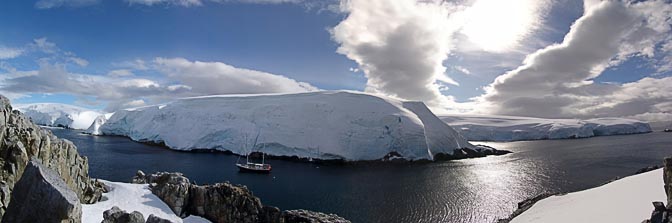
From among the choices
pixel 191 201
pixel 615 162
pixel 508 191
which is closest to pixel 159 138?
pixel 191 201

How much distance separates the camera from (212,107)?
3922 inches

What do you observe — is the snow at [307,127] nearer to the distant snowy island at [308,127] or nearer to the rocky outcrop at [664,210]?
the distant snowy island at [308,127]

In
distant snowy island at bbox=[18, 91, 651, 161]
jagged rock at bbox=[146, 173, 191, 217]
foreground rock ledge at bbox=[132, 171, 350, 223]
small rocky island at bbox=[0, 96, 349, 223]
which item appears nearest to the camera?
small rocky island at bbox=[0, 96, 349, 223]

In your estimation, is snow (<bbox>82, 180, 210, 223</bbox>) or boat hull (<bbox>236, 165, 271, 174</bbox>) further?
boat hull (<bbox>236, 165, 271, 174</bbox>)

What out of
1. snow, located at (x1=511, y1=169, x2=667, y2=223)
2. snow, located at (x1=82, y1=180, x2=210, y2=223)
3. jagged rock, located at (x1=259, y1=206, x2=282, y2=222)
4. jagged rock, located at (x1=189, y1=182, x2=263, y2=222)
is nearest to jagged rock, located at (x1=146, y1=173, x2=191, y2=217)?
snow, located at (x1=82, y1=180, x2=210, y2=223)

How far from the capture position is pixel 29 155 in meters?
17.0

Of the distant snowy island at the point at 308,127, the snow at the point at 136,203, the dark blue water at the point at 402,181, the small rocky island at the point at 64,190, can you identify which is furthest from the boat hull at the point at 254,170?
the snow at the point at 136,203

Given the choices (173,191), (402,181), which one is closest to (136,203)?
(173,191)

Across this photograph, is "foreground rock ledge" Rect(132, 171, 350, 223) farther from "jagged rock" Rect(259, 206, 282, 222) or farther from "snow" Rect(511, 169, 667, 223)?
"snow" Rect(511, 169, 667, 223)

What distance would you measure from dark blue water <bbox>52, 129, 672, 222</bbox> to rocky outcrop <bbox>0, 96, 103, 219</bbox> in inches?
654

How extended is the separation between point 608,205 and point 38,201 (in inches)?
1067

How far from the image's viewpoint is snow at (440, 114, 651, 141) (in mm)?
163125

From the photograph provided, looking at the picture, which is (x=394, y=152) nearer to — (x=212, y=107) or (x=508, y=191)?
(x=508, y=191)

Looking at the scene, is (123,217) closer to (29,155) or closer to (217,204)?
(29,155)
